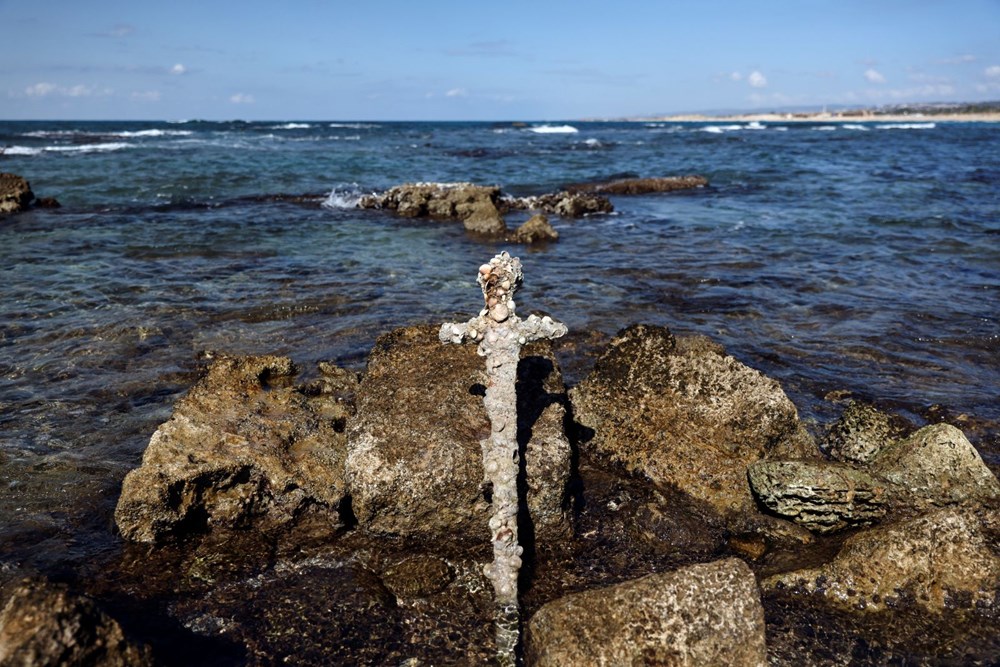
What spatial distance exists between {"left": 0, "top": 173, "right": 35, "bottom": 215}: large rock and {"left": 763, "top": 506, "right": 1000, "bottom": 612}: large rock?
876 inches

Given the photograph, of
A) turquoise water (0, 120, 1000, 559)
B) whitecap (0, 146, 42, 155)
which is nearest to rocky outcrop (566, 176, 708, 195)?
turquoise water (0, 120, 1000, 559)

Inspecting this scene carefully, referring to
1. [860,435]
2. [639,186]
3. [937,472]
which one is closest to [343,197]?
[639,186]

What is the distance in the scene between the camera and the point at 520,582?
4137mm

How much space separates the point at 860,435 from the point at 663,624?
347cm

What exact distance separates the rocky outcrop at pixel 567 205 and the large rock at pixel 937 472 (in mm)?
15708

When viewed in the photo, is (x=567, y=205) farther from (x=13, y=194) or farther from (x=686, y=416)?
(x=13, y=194)

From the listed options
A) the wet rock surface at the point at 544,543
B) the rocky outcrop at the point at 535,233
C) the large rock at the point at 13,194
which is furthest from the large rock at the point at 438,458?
the large rock at the point at 13,194

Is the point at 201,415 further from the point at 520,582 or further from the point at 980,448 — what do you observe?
the point at 980,448

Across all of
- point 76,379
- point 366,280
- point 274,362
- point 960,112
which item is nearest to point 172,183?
point 366,280

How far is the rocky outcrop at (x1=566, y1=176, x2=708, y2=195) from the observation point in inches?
1000

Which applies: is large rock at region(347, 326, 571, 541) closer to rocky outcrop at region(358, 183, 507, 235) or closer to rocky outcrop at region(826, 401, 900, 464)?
rocky outcrop at region(826, 401, 900, 464)

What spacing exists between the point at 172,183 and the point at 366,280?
56.7 ft

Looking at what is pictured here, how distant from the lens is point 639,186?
2575cm

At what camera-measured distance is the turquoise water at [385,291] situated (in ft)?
22.0
